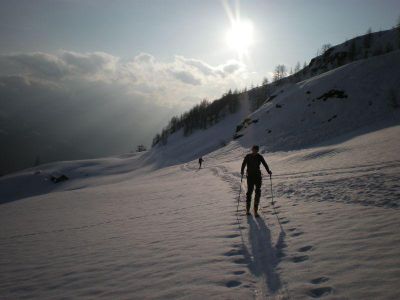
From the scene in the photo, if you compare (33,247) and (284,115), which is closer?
(33,247)

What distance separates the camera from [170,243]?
26.3ft

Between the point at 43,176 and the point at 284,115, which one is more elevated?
the point at 284,115

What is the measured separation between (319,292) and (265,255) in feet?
6.40

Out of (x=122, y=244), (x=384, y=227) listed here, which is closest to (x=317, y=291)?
(x=384, y=227)

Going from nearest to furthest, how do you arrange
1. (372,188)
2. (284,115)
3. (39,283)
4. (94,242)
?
(39,283) → (94,242) → (372,188) → (284,115)

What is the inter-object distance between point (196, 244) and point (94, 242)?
407 cm

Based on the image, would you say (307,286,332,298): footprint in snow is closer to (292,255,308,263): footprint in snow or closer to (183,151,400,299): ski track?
(183,151,400,299): ski track

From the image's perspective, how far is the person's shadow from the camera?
5.17 metres

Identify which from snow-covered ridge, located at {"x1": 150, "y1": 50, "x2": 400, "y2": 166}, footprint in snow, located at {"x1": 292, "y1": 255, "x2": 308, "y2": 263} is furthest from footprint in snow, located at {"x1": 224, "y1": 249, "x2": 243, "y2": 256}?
snow-covered ridge, located at {"x1": 150, "y1": 50, "x2": 400, "y2": 166}

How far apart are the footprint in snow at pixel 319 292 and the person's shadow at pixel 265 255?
580 mm

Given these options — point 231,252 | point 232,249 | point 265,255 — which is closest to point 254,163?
point 232,249

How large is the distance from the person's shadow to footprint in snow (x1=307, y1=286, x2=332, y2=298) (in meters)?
0.58

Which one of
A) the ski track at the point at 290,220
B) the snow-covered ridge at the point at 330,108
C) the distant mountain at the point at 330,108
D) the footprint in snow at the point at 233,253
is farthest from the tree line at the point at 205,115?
the footprint in snow at the point at 233,253

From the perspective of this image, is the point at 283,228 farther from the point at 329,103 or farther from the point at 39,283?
the point at 329,103
